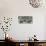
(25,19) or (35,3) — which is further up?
(35,3)

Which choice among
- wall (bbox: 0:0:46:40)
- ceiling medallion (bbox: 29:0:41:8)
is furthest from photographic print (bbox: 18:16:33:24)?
ceiling medallion (bbox: 29:0:41:8)

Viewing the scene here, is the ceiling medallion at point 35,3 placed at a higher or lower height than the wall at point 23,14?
higher

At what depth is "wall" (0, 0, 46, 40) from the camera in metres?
2.13

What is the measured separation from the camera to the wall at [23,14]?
2.13 meters

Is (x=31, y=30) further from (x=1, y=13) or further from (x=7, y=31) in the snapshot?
(x=1, y=13)

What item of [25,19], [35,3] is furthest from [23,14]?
[35,3]

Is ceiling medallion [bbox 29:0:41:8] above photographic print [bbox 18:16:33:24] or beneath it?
above

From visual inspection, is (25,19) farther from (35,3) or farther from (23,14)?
(35,3)

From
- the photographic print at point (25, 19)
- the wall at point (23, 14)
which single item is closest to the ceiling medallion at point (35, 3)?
the wall at point (23, 14)

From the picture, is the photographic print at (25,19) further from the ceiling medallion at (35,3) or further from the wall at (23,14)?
the ceiling medallion at (35,3)

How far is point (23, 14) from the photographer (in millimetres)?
2152

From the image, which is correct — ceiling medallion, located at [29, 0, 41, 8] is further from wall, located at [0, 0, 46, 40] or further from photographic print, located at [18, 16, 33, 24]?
photographic print, located at [18, 16, 33, 24]

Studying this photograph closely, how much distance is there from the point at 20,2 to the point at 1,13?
415 mm

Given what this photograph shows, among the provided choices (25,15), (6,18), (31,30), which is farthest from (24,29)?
(6,18)
